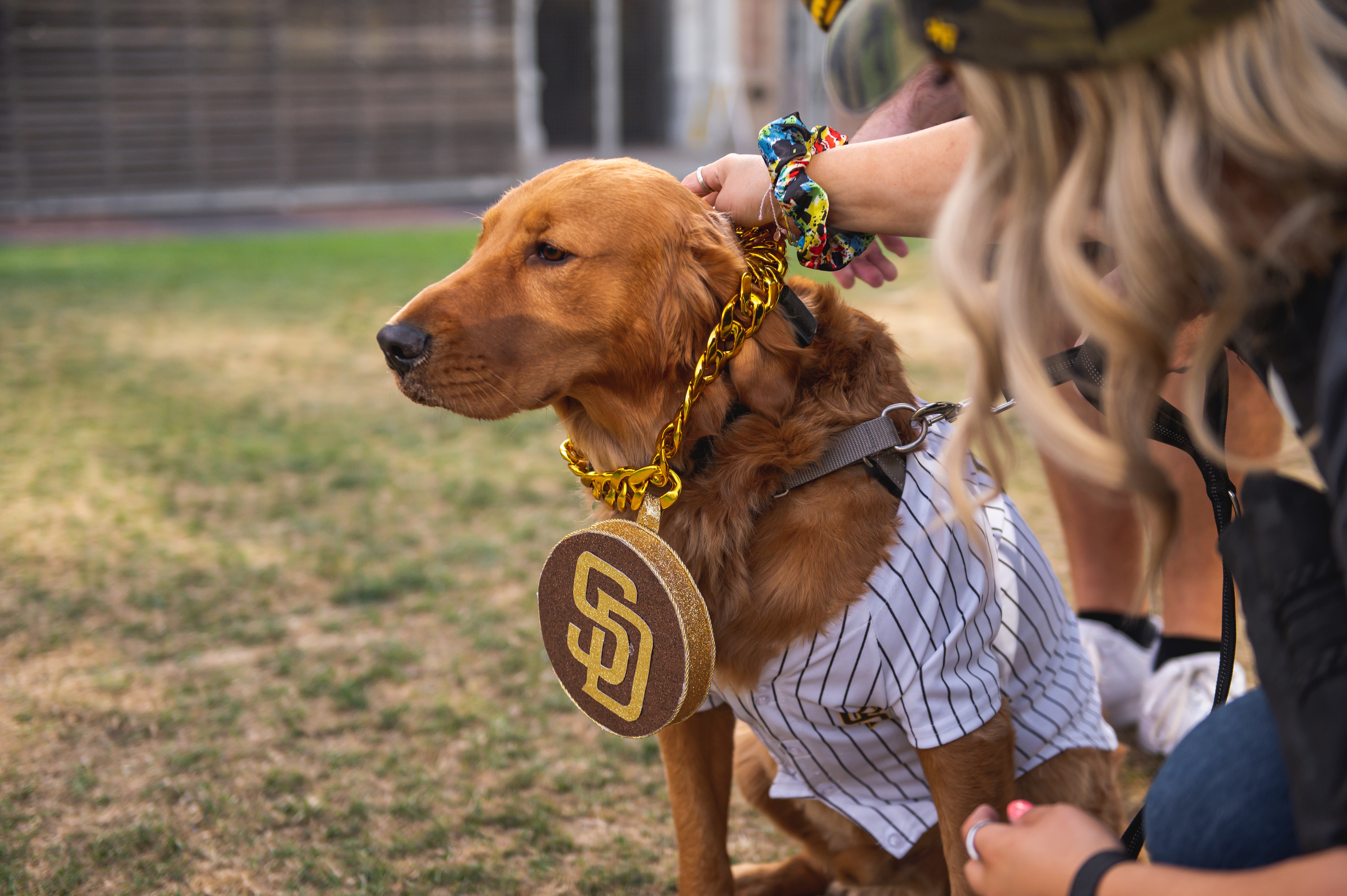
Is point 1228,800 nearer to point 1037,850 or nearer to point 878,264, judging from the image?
point 1037,850

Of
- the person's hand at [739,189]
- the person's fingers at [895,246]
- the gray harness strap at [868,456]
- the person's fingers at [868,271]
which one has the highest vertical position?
the person's hand at [739,189]

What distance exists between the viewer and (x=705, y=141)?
737 inches

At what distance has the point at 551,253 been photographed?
1786 millimetres

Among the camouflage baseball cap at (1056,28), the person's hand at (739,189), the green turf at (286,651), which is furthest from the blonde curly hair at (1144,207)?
the green turf at (286,651)

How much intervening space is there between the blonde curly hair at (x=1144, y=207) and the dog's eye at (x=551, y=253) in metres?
0.82

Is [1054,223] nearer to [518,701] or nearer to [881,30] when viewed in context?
[881,30]

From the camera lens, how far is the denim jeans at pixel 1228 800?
1098mm

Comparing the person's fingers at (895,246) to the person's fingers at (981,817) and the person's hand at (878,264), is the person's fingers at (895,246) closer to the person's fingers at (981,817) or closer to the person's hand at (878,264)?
the person's hand at (878,264)

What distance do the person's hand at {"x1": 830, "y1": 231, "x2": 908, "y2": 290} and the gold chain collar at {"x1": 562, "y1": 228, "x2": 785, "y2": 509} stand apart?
0.72 feet

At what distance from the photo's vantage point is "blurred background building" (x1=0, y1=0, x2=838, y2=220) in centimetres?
1420

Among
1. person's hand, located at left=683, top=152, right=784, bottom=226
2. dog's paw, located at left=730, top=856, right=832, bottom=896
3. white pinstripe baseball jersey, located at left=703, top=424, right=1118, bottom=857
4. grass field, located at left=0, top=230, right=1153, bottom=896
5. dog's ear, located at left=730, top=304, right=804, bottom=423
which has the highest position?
person's hand, located at left=683, top=152, right=784, bottom=226

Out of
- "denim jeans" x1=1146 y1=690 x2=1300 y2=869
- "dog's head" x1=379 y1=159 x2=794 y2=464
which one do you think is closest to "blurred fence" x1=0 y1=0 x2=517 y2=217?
"dog's head" x1=379 y1=159 x2=794 y2=464

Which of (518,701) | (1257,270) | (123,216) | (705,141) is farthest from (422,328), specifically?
(705,141)

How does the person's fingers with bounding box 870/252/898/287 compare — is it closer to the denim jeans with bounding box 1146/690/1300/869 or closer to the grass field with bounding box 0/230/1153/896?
the grass field with bounding box 0/230/1153/896
